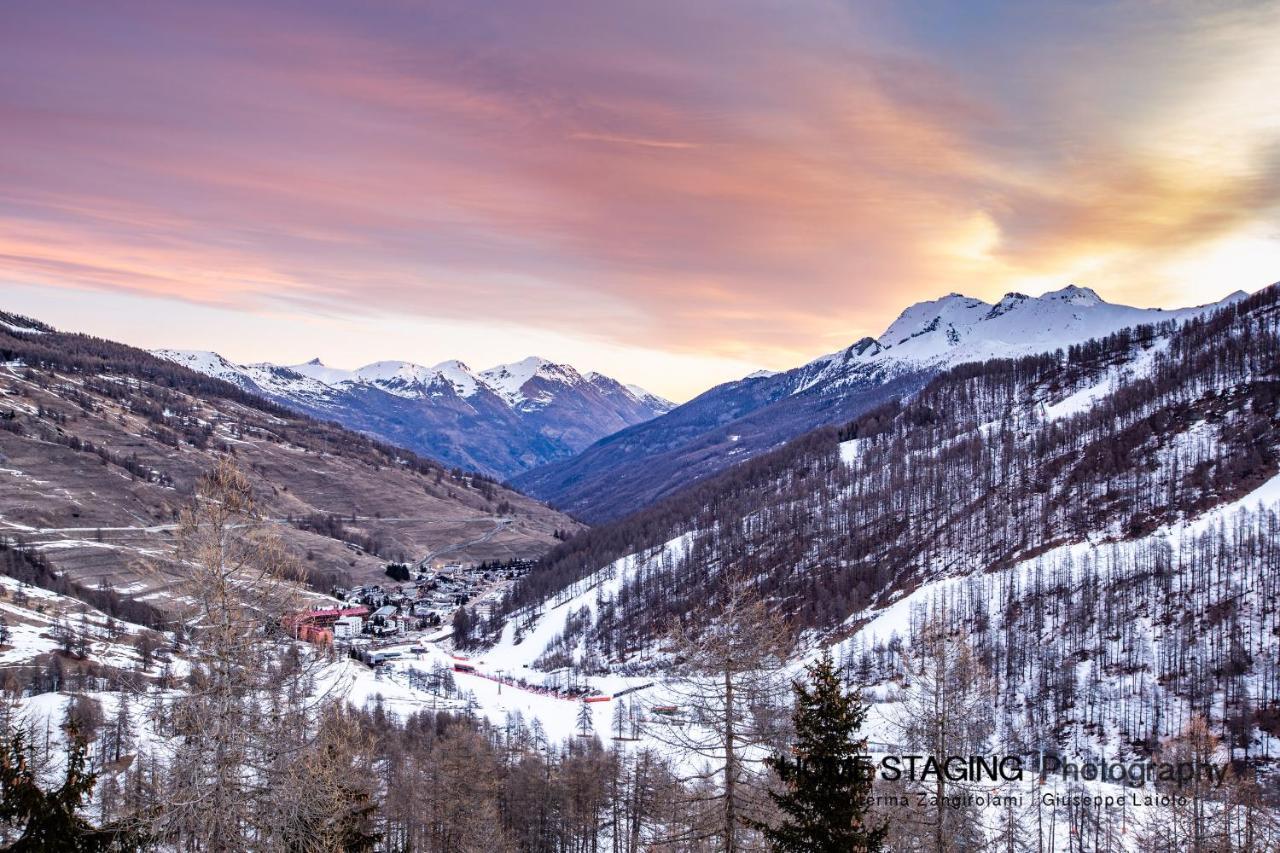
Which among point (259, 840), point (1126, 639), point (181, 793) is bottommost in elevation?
point (1126, 639)

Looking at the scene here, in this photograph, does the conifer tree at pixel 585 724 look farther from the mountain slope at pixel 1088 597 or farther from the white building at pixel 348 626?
the white building at pixel 348 626

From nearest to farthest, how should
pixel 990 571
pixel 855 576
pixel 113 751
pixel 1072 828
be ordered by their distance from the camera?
pixel 1072 828, pixel 113 751, pixel 990 571, pixel 855 576

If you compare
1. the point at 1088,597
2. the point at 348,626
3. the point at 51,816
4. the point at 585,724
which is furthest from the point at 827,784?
the point at 348,626

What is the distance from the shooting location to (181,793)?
50.6 ft

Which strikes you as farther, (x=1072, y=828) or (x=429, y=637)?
(x=429, y=637)

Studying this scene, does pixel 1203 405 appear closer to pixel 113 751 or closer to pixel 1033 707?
pixel 1033 707

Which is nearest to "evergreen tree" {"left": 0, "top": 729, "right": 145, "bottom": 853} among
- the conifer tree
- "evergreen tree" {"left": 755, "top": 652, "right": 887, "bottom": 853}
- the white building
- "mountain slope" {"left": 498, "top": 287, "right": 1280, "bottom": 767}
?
"evergreen tree" {"left": 755, "top": 652, "right": 887, "bottom": 853}

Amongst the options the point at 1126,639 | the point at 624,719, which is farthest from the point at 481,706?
the point at 1126,639

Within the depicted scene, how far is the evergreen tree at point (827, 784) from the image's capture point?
1648cm

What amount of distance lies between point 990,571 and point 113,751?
14428 centimetres

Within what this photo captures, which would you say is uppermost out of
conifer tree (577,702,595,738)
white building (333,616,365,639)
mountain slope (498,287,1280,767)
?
mountain slope (498,287,1280,767)

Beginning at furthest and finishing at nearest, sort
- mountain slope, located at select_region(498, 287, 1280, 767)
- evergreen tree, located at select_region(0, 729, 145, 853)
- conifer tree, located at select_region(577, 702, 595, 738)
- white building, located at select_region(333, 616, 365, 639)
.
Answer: white building, located at select_region(333, 616, 365, 639), conifer tree, located at select_region(577, 702, 595, 738), mountain slope, located at select_region(498, 287, 1280, 767), evergreen tree, located at select_region(0, 729, 145, 853)

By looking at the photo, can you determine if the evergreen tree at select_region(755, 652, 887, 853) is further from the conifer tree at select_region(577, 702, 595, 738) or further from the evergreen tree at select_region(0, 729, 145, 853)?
the conifer tree at select_region(577, 702, 595, 738)

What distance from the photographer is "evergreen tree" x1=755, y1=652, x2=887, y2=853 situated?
649 inches
